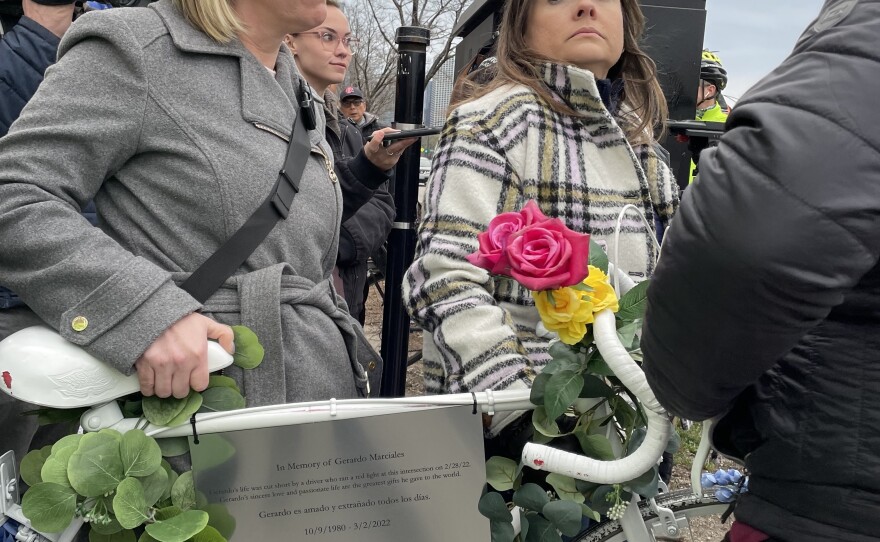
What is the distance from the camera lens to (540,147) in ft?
5.14

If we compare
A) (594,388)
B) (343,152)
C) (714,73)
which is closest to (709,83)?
(714,73)

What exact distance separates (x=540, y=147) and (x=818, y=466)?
916mm

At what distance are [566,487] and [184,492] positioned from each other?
700 millimetres

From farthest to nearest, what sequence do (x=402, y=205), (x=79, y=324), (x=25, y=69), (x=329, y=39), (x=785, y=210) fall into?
(x=329, y=39) < (x=402, y=205) < (x=25, y=69) < (x=79, y=324) < (x=785, y=210)

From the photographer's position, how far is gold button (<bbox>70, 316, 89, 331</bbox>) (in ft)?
4.17

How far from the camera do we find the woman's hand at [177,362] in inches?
50.6

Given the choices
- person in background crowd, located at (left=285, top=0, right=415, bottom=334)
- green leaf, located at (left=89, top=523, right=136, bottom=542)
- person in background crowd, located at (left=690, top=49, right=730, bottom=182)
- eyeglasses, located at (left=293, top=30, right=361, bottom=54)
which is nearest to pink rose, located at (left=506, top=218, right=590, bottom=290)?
green leaf, located at (left=89, top=523, right=136, bottom=542)

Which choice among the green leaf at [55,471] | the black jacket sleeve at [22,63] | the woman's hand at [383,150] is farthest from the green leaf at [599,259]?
the black jacket sleeve at [22,63]

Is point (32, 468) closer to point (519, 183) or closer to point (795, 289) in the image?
point (519, 183)

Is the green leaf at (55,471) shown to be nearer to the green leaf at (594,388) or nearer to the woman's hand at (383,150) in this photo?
the green leaf at (594,388)

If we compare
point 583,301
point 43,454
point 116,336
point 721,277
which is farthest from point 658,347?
point 43,454

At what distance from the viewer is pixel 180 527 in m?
1.24

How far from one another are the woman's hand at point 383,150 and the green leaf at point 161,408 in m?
1.49

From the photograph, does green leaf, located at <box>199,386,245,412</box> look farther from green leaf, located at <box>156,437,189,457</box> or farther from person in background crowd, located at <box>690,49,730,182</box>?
person in background crowd, located at <box>690,49,730,182</box>
